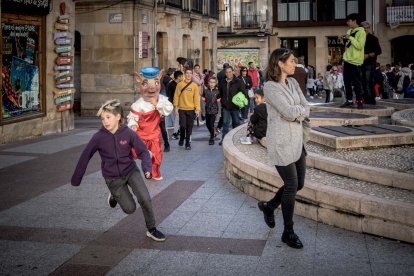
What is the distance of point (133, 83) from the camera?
22.3 m

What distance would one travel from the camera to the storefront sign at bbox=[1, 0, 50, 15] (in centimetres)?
1418

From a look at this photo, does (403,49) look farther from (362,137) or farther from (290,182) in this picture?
(290,182)

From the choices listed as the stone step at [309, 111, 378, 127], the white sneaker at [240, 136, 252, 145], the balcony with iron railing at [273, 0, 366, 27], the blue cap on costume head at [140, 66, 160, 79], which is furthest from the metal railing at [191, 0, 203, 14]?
the blue cap on costume head at [140, 66, 160, 79]

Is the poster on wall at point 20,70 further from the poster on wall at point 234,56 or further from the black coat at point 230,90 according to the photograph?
the poster on wall at point 234,56

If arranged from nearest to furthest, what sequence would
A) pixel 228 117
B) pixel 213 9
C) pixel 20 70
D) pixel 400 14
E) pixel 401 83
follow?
1. pixel 228 117
2. pixel 20 70
3. pixel 401 83
4. pixel 213 9
5. pixel 400 14

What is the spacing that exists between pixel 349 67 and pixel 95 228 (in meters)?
7.30

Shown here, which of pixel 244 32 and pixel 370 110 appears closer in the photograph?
Answer: pixel 370 110

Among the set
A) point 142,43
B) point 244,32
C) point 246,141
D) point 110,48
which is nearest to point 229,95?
point 246,141

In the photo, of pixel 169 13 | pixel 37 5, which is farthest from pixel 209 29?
pixel 37 5

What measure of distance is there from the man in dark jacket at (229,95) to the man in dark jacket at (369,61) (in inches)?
106

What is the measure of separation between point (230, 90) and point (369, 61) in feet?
10.1

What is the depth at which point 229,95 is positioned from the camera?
13719 millimetres

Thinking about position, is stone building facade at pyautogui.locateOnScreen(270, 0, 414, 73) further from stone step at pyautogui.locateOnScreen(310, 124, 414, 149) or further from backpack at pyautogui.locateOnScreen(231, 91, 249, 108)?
stone step at pyautogui.locateOnScreen(310, 124, 414, 149)

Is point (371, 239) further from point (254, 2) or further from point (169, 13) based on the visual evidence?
point (254, 2)
